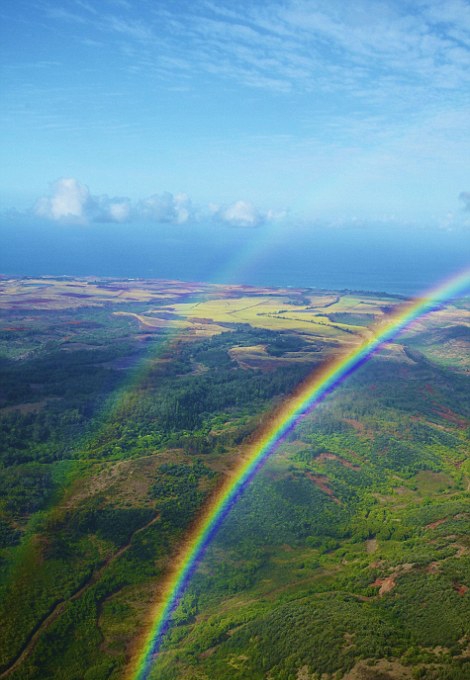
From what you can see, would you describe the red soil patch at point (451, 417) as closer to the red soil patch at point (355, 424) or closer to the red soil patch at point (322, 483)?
the red soil patch at point (355, 424)

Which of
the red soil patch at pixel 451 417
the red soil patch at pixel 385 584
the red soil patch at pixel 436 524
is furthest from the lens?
the red soil patch at pixel 451 417

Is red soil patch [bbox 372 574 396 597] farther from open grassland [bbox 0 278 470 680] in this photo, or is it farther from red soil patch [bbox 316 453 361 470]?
red soil patch [bbox 316 453 361 470]

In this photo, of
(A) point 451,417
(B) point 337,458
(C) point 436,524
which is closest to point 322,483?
(B) point 337,458

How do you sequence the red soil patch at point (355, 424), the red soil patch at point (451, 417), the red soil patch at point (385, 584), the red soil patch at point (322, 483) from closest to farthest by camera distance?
the red soil patch at point (385, 584) < the red soil patch at point (322, 483) < the red soil patch at point (355, 424) < the red soil patch at point (451, 417)

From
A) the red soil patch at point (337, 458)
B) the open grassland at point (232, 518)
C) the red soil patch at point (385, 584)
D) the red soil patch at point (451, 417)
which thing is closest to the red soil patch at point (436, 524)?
the open grassland at point (232, 518)

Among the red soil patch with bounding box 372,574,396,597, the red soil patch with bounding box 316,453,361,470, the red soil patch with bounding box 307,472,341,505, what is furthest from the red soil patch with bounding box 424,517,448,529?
the red soil patch with bounding box 316,453,361,470

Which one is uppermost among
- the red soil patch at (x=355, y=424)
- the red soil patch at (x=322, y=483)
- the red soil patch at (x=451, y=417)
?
the red soil patch at (x=355, y=424)
